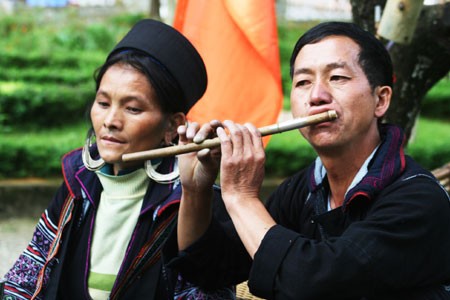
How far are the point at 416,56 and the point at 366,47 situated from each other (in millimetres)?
1641

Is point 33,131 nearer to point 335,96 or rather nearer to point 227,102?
point 227,102

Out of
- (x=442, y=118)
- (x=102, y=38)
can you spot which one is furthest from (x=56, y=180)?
(x=442, y=118)

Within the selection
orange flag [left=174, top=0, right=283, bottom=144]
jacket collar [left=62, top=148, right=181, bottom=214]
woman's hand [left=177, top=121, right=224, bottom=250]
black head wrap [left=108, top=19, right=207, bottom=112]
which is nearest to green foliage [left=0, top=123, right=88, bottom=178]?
orange flag [left=174, top=0, right=283, bottom=144]

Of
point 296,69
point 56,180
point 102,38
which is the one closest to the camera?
point 296,69

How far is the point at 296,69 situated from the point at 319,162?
0.36m

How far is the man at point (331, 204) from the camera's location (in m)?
1.87

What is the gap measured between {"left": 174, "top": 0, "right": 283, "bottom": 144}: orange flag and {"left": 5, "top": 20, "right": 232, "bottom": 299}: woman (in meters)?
1.09

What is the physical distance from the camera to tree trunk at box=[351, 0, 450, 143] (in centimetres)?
Answer: 362

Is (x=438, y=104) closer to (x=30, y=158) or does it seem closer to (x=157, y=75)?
(x=30, y=158)

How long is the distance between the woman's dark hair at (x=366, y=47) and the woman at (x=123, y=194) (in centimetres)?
62

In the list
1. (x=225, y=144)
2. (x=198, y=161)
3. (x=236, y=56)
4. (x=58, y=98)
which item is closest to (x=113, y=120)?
(x=198, y=161)

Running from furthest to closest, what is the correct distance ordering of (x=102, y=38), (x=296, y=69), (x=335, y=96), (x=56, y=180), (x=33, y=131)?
(x=102, y=38)
(x=33, y=131)
(x=56, y=180)
(x=296, y=69)
(x=335, y=96)

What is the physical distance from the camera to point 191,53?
2.65 meters

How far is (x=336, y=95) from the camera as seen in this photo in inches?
83.0
